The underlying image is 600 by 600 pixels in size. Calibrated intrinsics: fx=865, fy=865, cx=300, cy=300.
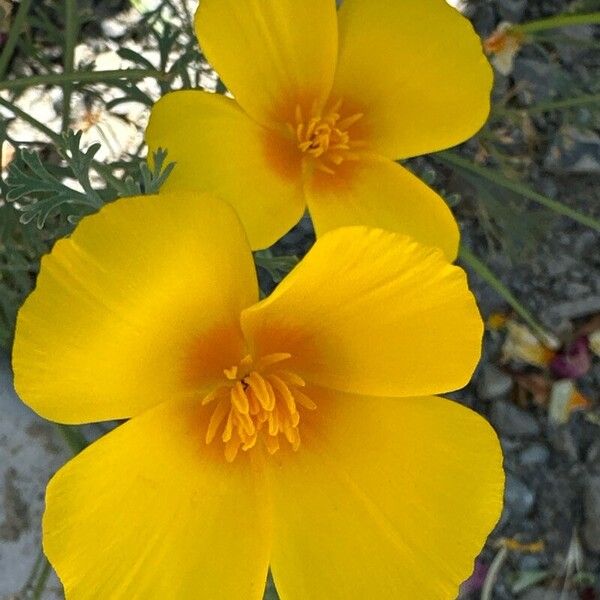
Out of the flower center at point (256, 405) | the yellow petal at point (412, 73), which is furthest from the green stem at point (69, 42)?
the flower center at point (256, 405)

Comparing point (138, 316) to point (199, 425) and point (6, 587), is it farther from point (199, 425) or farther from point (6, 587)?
point (6, 587)

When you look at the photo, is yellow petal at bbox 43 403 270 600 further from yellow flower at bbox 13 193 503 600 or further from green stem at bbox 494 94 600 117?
green stem at bbox 494 94 600 117

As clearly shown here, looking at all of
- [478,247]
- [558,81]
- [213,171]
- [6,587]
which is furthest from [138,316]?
[558,81]

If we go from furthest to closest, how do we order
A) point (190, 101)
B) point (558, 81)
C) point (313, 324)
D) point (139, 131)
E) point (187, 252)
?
point (558, 81) < point (139, 131) < point (190, 101) < point (313, 324) < point (187, 252)

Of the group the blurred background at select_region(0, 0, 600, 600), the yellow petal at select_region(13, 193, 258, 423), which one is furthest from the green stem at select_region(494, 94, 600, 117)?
the yellow petal at select_region(13, 193, 258, 423)

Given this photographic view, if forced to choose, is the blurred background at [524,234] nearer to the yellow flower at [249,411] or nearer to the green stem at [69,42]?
the green stem at [69,42]

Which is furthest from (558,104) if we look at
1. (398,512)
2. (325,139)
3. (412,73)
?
(398,512)

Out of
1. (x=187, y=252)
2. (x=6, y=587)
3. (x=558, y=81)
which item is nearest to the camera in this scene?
(x=187, y=252)
